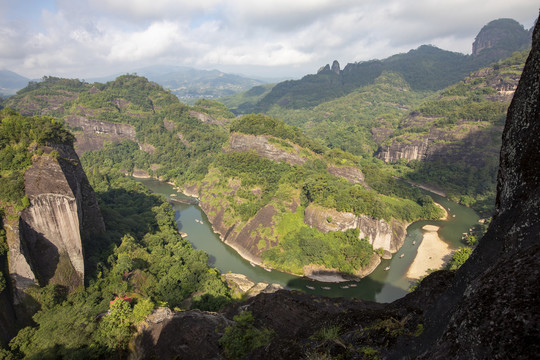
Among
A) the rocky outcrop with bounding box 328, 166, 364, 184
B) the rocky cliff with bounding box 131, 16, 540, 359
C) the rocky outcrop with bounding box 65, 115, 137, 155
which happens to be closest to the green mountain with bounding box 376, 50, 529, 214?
the rocky outcrop with bounding box 328, 166, 364, 184

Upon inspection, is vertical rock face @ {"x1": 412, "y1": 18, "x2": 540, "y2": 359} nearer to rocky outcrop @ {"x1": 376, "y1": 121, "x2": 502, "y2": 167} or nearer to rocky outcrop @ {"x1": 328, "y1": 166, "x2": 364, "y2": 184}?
rocky outcrop @ {"x1": 328, "y1": 166, "x2": 364, "y2": 184}

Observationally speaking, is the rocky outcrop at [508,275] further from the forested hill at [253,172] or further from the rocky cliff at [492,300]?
the forested hill at [253,172]

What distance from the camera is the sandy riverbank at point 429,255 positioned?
126ft

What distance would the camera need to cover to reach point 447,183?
67125 millimetres

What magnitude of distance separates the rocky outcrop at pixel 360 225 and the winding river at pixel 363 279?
2783 mm

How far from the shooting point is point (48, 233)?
24.3m

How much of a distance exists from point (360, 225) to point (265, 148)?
29.3 m

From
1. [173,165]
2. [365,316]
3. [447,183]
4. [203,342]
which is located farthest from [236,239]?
[447,183]

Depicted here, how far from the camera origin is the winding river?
113 feet

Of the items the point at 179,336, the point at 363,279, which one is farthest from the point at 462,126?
the point at 179,336

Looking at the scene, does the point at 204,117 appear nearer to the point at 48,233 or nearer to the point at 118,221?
the point at 118,221

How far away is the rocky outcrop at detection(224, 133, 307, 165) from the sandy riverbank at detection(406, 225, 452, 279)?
1112 inches

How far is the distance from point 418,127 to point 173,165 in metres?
82.2

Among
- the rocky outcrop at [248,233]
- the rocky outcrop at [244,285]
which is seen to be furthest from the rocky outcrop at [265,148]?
the rocky outcrop at [244,285]
